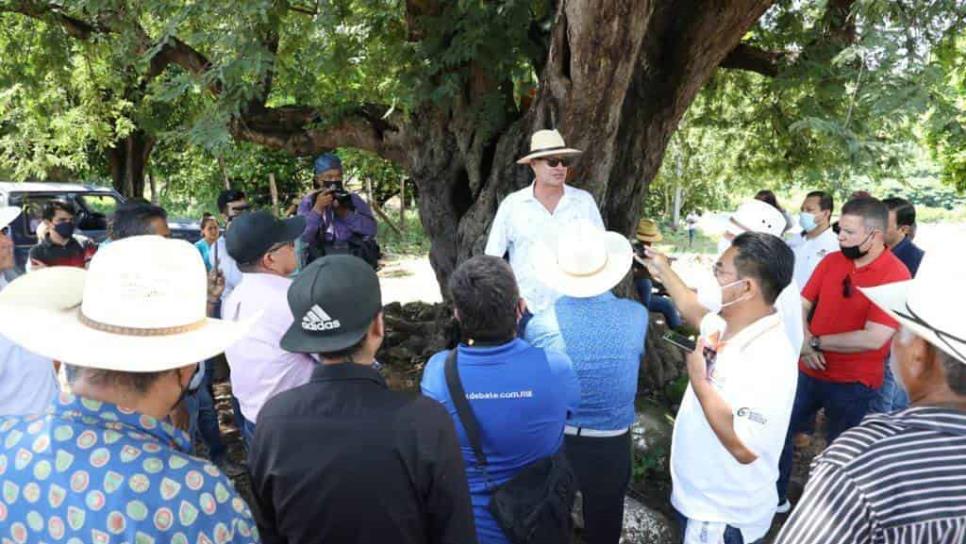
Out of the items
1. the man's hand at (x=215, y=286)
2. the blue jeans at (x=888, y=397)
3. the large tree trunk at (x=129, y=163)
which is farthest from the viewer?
the large tree trunk at (x=129, y=163)

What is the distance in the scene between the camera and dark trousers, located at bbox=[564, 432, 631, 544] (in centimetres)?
292

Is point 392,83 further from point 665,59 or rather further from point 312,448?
point 312,448

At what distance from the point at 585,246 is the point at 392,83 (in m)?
3.79

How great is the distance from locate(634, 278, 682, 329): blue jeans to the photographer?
283 cm

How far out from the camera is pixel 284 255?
3266mm

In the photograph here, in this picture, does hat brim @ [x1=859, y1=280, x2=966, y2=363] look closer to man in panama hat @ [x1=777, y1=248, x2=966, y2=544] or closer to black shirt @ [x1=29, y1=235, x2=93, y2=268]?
man in panama hat @ [x1=777, y1=248, x2=966, y2=544]

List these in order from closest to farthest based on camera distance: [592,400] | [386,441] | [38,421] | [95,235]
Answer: [38,421] < [386,441] < [592,400] < [95,235]

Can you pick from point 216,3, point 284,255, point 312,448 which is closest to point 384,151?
point 216,3

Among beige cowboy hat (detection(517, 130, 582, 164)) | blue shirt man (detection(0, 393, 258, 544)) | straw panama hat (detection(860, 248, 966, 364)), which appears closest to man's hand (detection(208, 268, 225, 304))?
beige cowboy hat (detection(517, 130, 582, 164))

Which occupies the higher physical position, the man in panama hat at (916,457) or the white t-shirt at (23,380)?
the man in panama hat at (916,457)

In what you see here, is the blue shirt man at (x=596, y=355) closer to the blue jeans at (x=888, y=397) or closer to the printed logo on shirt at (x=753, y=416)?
the printed logo on shirt at (x=753, y=416)

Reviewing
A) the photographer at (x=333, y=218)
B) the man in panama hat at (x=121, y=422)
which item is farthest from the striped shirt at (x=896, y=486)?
the photographer at (x=333, y=218)

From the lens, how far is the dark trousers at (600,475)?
2918 millimetres

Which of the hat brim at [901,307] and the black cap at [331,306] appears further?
the black cap at [331,306]
